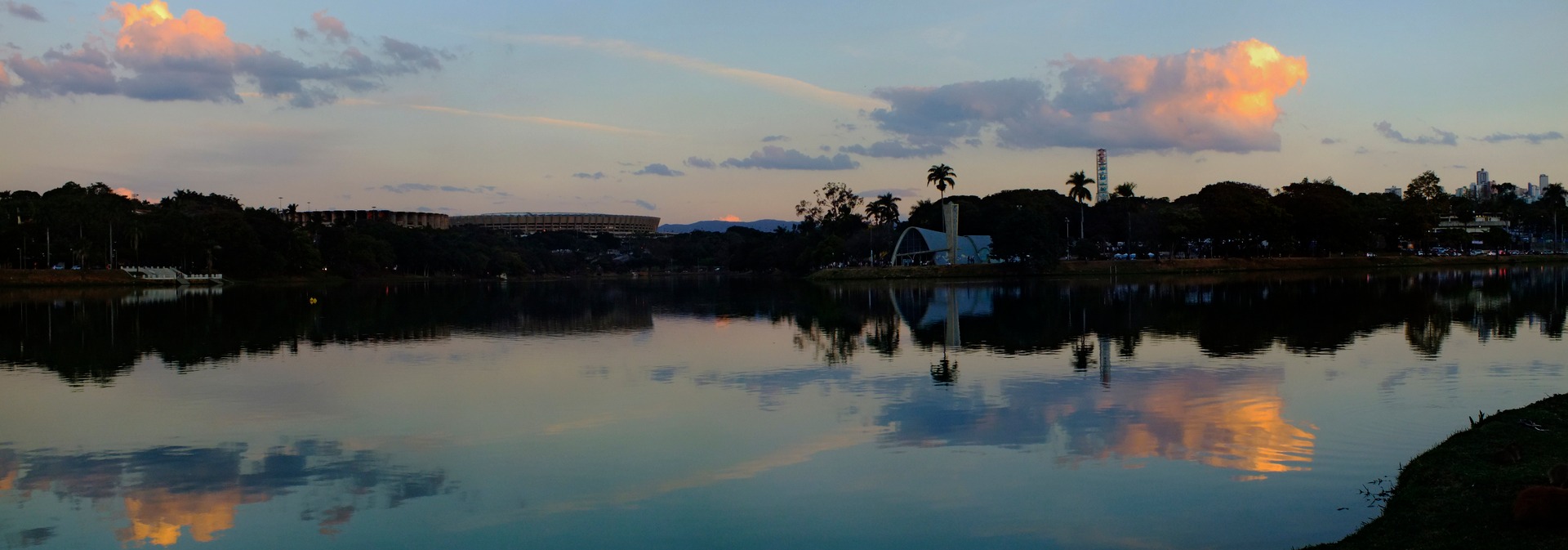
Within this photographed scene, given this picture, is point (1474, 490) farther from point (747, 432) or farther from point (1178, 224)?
point (1178, 224)

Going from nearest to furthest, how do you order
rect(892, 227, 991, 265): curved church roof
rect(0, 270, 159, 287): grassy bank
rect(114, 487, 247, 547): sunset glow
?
rect(114, 487, 247, 547): sunset glow → rect(0, 270, 159, 287): grassy bank → rect(892, 227, 991, 265): curved church roof

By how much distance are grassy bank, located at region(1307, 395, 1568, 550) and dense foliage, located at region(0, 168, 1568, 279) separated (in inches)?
3235

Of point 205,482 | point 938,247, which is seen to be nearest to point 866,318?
point 205,482

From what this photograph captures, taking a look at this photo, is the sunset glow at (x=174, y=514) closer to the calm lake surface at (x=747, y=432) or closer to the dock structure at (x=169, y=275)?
the calm lake surface at (x=747, y=432)

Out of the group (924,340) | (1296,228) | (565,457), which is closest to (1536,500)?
(565,457)

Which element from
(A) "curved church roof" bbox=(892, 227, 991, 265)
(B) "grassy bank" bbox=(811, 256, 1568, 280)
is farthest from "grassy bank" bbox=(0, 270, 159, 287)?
(A) "curved church roof" bbox=(892, 227, 991, 265)

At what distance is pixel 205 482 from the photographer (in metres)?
12.8

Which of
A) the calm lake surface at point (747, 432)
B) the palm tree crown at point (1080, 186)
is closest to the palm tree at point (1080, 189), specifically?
the palm tree crown at point (1080, 186)

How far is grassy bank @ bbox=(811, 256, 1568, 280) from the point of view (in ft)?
326

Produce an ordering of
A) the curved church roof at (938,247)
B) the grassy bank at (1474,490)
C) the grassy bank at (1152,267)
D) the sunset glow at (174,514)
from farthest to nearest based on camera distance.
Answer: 1. the curved church roof at (938,247)
2. the grassy bank at (1152,267)
3. the sunset glow at (174,514)
4. the grassy bank at (1474,490)

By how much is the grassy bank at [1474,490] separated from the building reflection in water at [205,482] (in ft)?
32.4

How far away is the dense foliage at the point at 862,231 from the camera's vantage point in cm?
9438

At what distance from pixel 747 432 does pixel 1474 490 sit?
30.4ft

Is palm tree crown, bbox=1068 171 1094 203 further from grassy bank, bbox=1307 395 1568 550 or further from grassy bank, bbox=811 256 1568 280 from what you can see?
→ grassy bank, bbox=1307 395 1568 550
